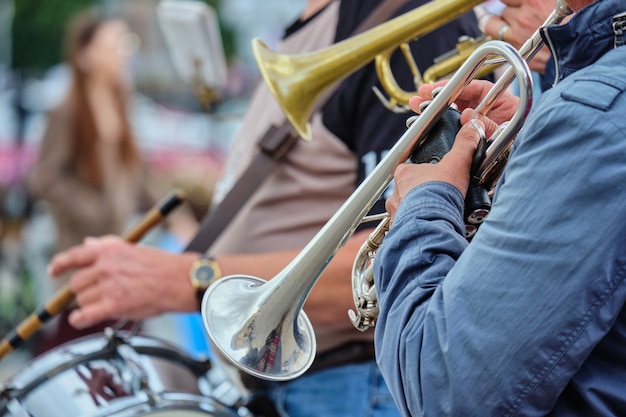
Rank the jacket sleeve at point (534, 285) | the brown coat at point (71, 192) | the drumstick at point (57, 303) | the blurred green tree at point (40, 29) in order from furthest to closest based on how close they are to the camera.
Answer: the blurred green tree at point (40, 29) → the brown coat at point (71, 192) → the drumstick at point (57, 303) → the jacket sleeve at point (534, 285)

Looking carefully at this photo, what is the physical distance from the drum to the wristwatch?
18cm

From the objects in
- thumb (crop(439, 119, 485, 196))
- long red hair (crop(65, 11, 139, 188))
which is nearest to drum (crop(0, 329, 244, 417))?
thumb (crop(439, 119, 485, 196))

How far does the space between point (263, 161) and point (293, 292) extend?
0.77 meters

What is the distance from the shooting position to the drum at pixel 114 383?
6.50ft

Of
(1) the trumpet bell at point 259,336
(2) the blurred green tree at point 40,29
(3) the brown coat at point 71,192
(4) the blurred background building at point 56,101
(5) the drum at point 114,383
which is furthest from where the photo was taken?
(2) the blurred green tree at point 40,29

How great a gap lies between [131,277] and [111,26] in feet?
11.3

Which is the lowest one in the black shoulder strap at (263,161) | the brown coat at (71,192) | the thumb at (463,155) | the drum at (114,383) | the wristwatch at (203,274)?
the brown coat at (71,192)

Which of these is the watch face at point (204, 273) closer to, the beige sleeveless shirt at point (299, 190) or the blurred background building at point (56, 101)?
the beige sleeveless shirt at point (299, 190)

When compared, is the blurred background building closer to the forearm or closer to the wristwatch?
the wristwatch

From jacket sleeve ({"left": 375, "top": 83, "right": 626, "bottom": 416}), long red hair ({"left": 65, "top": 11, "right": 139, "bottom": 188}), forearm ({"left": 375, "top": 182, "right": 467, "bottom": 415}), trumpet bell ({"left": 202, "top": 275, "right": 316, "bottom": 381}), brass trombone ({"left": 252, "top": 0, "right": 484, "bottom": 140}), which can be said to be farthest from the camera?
→ long red hair ({"left": 65, "top": 11, "right": 139, "bottom": 188})

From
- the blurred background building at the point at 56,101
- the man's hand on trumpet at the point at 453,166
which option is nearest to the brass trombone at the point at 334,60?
the man's hand on trumpet at the point at 453,166

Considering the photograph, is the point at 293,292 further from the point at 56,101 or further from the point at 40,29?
the point at 40,29

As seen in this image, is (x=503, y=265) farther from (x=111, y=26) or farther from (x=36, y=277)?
(x=36, y=277)

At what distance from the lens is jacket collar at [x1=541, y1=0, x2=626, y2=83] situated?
1154mm
